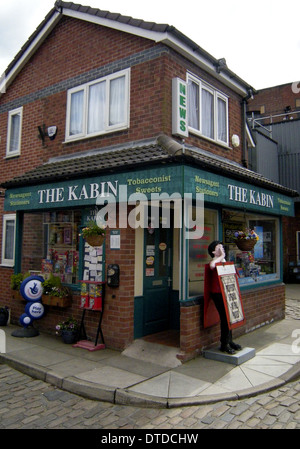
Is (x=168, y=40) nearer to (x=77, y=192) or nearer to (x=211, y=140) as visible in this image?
(x=211, y=140)

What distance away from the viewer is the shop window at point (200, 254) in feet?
22.0

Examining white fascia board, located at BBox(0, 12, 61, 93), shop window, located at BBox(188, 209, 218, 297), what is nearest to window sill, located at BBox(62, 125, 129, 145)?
Result: shop window, located at BBox(188, 209, 218, 297)

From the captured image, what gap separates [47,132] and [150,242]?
4320 millimetres

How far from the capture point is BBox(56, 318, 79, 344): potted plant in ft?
22.9

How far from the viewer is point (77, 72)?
8.87m

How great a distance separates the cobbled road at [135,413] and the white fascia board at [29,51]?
8659 millimetres

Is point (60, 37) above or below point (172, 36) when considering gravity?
above

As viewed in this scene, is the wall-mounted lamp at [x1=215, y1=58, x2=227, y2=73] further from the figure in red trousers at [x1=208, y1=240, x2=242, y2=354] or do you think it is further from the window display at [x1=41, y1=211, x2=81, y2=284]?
the figure in red trousers at [x1=208, y1=240, x2=242, y2=354]

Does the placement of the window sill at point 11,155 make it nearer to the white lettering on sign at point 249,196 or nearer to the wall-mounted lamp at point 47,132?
the wall-mounted lamp at point 47,132

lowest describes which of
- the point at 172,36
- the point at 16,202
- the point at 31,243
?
the point at 31,243
